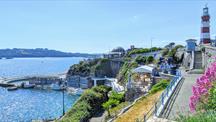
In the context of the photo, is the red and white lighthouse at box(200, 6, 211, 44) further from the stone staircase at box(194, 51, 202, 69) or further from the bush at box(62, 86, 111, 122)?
the bush at box(62, 86, 111, 122)

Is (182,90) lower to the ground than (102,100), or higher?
higher

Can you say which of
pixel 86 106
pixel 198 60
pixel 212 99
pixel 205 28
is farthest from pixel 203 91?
pixel 205 28

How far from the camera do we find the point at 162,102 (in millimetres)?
15016

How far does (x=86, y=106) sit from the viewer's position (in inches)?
1537

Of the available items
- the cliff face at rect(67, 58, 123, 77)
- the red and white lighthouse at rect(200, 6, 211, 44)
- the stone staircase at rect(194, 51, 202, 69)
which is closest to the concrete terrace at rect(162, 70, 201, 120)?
the stone staircase at rect(194, 51, 202, 69)

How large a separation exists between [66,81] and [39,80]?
1085cm

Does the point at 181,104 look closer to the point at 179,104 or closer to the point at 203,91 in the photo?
the point at 179,104

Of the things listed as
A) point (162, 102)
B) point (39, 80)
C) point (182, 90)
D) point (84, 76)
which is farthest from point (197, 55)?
point (39, 80)

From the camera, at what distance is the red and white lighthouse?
45438mm

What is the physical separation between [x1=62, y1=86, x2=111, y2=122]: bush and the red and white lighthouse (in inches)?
631

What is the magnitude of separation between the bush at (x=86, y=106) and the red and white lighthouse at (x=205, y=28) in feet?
52.5

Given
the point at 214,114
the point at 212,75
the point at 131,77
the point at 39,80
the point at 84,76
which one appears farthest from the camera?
the point at 39,80

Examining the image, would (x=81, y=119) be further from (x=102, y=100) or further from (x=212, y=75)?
(x=212, y=75)

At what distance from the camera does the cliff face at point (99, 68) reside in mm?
92500
